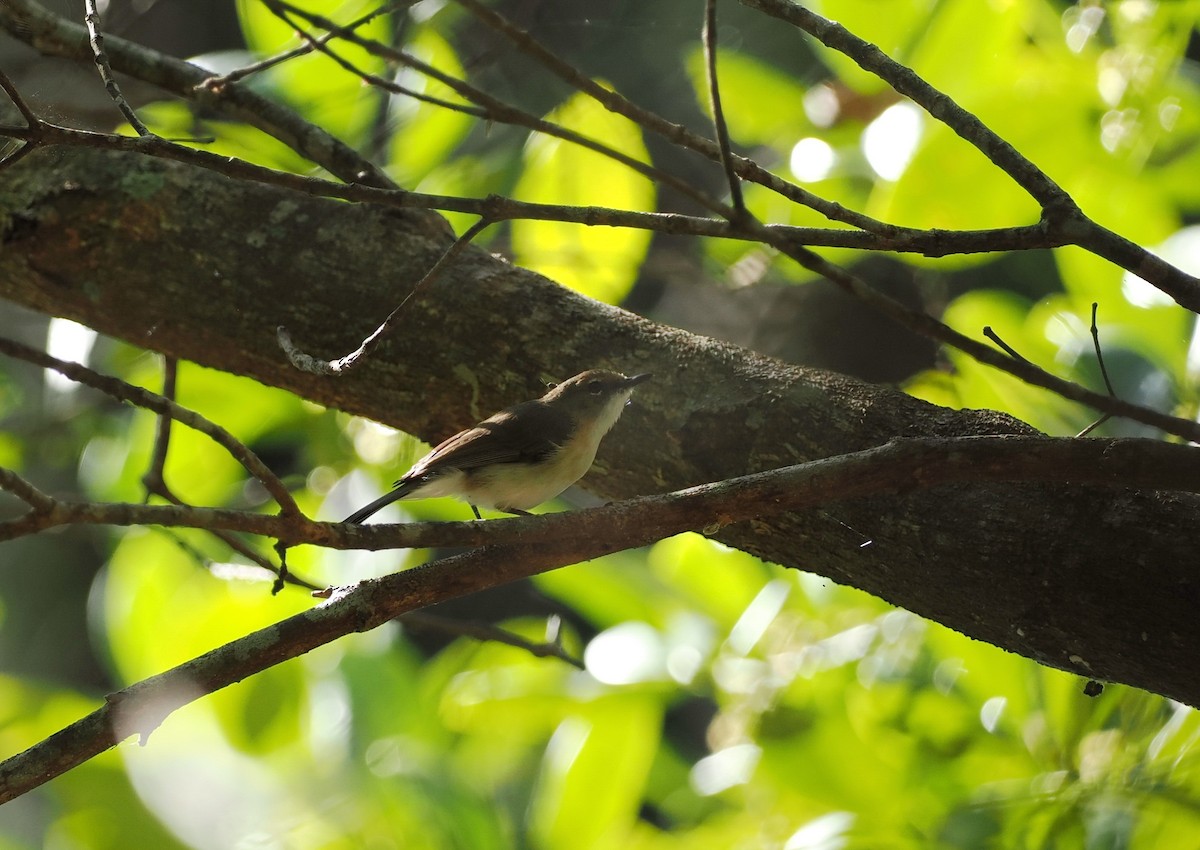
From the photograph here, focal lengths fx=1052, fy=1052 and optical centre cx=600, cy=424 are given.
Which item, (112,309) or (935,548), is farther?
(112,309)

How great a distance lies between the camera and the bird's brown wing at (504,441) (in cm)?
249

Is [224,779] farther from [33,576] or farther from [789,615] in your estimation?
[33,576]

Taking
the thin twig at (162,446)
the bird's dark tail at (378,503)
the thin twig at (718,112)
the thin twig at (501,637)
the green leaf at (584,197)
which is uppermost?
the green leaf at (584,197)

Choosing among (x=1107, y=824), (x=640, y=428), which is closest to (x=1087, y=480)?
(x=1107, y=824)

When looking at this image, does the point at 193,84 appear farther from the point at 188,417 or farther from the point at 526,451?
the point at 188,417

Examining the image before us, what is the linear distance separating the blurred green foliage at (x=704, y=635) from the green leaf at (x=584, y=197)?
1cm

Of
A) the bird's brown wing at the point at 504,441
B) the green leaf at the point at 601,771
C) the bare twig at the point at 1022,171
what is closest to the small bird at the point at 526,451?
the bird's brown wing at the point at 504,441

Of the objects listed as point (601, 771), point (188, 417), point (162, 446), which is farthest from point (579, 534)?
point (162, 446)

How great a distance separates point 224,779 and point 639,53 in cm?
336

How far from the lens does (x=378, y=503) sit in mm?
2646

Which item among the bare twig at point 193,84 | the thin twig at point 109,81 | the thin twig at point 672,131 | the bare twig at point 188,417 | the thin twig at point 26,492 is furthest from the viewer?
the bare twig at point 193,84

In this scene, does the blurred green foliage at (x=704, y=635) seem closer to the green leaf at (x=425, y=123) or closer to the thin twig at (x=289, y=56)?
the green leaf at (x=425, y=123)

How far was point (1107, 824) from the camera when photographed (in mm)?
1973

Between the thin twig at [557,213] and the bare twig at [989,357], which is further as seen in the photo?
the thin twig at [557,213]
